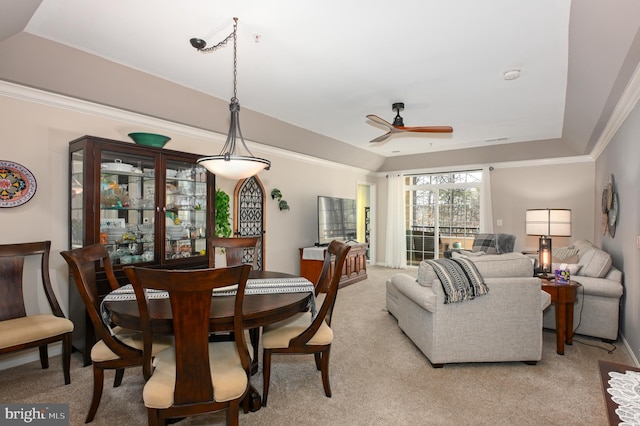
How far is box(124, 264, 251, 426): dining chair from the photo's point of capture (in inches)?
57.9

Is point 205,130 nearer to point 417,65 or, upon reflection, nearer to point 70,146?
point 70,146

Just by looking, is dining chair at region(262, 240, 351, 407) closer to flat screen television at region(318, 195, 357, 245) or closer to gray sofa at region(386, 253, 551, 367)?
gray sofa at region(386, 253, 551, 367)

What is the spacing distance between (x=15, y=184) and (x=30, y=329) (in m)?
1.23

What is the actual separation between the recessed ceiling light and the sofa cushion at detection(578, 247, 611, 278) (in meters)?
2.09

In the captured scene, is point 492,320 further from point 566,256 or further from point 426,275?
point 566,256

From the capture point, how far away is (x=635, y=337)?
289 centimetres

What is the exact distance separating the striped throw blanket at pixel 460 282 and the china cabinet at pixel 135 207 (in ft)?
8.37

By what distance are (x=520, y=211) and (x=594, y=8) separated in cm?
518

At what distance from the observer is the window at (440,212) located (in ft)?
23.0

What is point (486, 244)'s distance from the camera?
5988 millimetres

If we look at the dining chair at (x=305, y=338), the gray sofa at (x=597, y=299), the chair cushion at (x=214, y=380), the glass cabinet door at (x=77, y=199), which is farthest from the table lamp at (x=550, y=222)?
the glass cabinet door at (x=77, y=199)

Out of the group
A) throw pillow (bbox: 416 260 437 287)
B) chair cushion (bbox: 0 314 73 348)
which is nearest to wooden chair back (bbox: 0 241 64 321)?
chair cushion (bbox: 0 314 73 348)

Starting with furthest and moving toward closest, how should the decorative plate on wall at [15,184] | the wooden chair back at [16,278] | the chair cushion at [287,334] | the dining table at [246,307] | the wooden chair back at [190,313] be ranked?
1. the decorative plate on wall at [15,184]
2. the wooden chair back at [16,278]
3. the chair cushion at [287,334]
4. the dining table at [246,307]
5. the wooden chair back at [190,313]

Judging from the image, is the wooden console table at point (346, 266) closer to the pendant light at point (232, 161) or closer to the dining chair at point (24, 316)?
the pendant light at point (232, 161)
